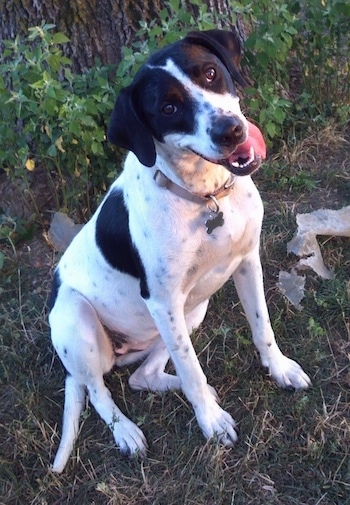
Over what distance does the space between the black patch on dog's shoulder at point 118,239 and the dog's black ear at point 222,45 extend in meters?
0.68

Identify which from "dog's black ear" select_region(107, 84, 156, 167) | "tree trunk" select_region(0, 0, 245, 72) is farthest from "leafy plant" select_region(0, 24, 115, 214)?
"dog's black ear" select_region(107, 84, 156, 167)

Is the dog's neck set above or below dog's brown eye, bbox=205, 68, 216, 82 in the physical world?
below

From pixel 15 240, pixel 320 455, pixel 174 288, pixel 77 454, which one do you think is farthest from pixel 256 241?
pixel 15 240

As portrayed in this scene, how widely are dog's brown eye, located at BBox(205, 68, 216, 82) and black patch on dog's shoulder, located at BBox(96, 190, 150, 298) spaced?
2.16ft

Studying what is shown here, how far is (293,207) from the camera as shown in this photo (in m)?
4.00

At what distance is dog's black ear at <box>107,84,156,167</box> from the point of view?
2474 mm

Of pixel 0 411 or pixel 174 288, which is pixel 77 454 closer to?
pixel 0 411

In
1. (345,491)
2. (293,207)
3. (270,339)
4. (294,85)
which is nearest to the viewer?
(345,491)

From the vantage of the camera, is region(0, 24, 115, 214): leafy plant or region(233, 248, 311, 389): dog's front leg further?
region(0, 24, 115, 214): leafy plant

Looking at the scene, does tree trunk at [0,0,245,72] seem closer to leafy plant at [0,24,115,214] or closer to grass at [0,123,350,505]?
leafy plant at [0,24,115,214]

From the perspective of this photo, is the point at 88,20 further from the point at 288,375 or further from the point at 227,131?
the point at 288,375

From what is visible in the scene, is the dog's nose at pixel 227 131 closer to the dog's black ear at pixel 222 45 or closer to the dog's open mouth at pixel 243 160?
the dog's open mouth at pixel 243 160

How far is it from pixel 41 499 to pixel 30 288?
56.3 inches

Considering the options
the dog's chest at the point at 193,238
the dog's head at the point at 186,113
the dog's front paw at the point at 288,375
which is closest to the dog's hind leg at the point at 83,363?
the dog's chest at the point at 193,238
